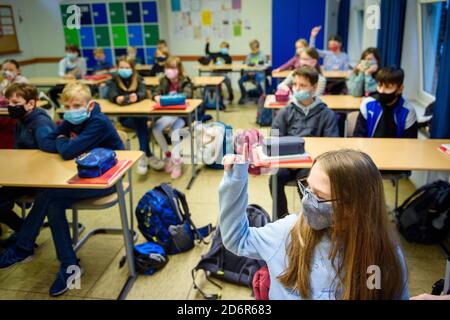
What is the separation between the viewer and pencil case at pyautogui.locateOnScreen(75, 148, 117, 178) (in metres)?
2.17

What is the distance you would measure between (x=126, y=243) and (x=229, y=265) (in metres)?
0.66

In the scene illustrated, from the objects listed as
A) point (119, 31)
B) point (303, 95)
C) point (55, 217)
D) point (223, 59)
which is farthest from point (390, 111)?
point (119, 31)

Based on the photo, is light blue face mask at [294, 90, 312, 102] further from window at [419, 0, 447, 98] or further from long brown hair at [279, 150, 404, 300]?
long brown hair at [279, 150, 404, 300]

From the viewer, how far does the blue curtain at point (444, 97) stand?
294cm

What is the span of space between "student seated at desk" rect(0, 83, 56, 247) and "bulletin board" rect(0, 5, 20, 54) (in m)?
5.60

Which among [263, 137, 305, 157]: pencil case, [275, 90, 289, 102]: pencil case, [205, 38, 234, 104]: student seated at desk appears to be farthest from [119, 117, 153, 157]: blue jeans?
[205, 38, 234, 104]: student seated at desk

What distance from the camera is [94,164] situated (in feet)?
7.12

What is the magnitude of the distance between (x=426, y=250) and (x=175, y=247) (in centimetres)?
174

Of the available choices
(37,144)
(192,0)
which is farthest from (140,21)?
(37,144)

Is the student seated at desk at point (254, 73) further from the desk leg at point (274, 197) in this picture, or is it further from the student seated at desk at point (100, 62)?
the desk leg at point (274, 197)

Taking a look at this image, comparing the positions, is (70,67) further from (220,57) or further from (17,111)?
(17,111)

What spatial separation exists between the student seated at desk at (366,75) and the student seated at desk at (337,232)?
3207mm

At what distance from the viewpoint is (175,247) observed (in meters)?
2.78
